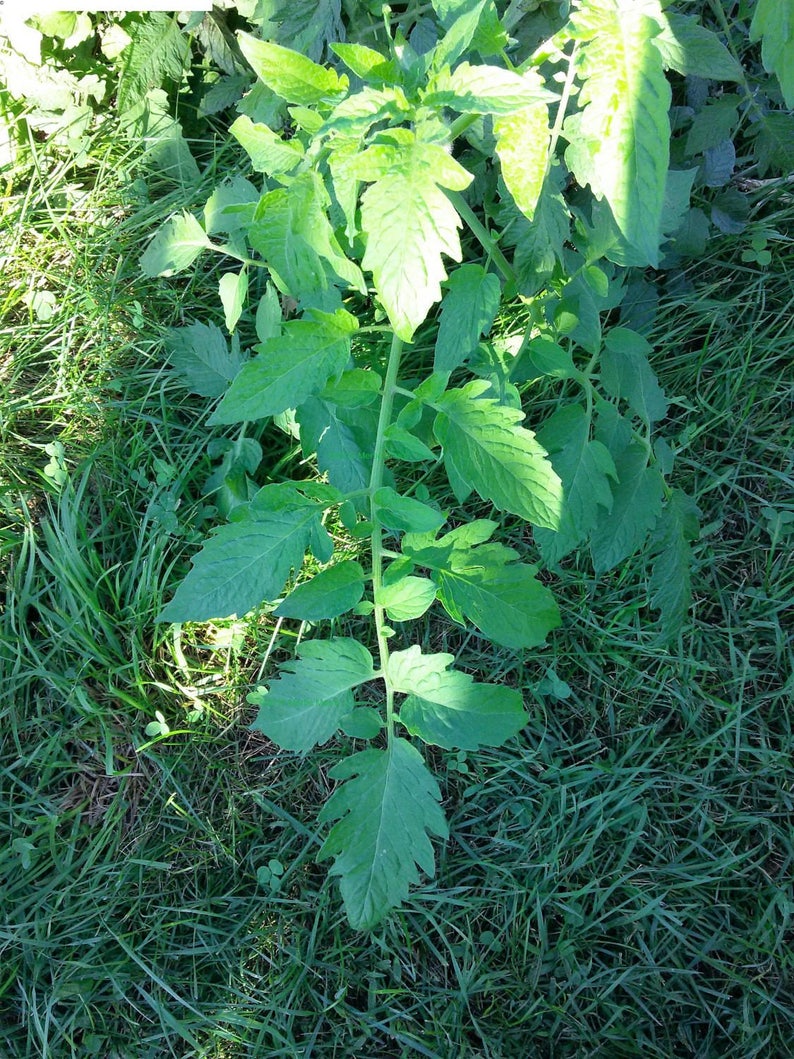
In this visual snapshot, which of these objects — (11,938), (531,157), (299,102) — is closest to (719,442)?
(531,157)

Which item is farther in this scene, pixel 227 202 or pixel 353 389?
pixel 227 202

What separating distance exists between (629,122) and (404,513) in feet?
1.92

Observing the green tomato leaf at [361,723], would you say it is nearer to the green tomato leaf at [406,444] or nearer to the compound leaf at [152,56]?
the green tomato leaf at [406,444]

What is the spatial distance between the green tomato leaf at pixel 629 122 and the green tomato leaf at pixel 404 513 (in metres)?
0.46

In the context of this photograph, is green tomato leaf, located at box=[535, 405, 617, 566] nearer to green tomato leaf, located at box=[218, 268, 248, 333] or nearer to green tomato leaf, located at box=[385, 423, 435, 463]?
green tomato leaf, located at box=[385, 423, 435, 463]

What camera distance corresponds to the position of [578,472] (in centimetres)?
152

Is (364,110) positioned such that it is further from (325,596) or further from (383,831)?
(383,831)

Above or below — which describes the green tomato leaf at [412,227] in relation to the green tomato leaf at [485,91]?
below

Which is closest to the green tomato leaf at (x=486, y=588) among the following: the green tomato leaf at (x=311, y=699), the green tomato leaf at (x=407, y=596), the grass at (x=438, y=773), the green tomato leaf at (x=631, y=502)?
the green tomato leaf at (x=407, y=596)

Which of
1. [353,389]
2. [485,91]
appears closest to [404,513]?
[353,389]

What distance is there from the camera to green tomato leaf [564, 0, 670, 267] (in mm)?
954

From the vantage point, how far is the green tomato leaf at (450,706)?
128 centimetres

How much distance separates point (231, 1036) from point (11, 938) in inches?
20.2

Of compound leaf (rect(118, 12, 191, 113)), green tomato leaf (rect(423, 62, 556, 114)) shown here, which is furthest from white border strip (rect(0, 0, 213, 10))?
green tomato leaf (rect(423, 62, 556, 114))
